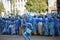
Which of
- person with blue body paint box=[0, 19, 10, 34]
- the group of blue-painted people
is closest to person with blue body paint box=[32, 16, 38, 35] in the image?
the group of blue-painted people

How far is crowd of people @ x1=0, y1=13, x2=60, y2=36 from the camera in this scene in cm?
464

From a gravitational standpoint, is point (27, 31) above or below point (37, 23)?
below

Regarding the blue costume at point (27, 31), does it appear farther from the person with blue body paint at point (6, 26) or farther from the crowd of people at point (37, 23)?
the person with blue body paint at point (6, 26)

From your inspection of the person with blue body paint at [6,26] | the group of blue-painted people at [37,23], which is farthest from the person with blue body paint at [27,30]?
the person with blue body paint at [6,26]

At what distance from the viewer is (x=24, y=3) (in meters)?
4.71

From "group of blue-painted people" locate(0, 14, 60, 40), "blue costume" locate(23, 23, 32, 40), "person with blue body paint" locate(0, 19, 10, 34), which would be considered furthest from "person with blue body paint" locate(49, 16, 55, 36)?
"person with blue body paint" locate(0, 19, 10, 34)

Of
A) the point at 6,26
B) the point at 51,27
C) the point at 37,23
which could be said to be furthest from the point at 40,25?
the point at 6,26

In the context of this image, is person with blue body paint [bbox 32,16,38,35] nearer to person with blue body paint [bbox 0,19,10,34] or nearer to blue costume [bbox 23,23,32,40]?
blue costume [bbox 23,23,32,40]

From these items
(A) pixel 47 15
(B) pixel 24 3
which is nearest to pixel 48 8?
(A) pixel 47 15

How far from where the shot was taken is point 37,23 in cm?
470

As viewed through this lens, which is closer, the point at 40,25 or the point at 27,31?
the point at 27,31

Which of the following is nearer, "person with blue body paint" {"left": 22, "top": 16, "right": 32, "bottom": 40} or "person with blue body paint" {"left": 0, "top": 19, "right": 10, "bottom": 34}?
"person with blue body paint" {"left": 22, "top": 16, "right": 32, "bottom": 40}

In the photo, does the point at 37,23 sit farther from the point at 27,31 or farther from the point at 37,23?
the point at 27,31

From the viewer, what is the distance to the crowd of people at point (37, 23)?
4641mm
